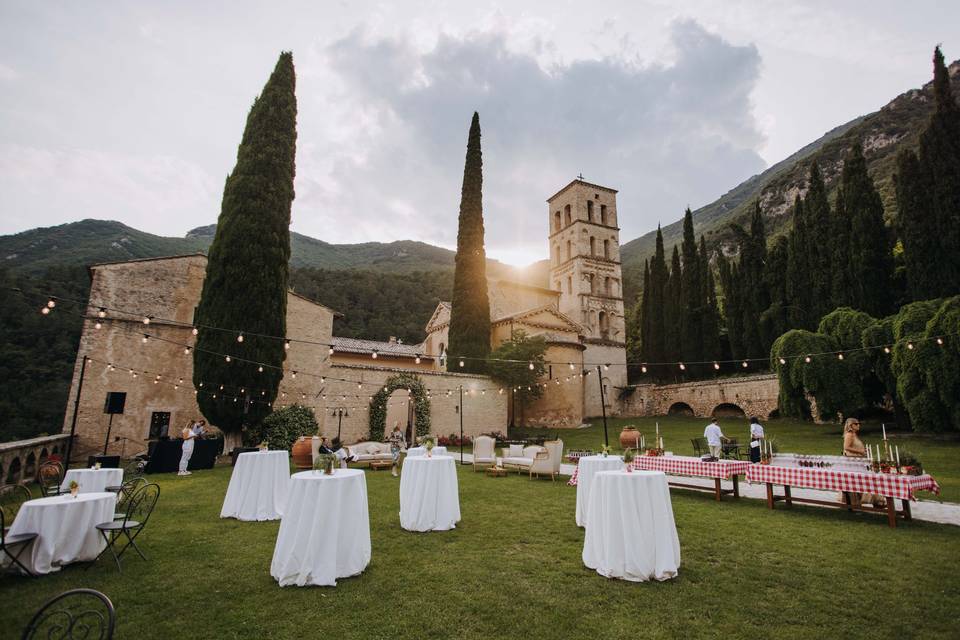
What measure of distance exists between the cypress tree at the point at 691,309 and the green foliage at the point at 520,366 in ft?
35.7

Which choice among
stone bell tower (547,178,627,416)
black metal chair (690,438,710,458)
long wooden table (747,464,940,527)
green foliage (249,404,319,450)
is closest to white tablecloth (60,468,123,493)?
green foliage (249,404,319,450)

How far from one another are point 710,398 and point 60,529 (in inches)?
1121

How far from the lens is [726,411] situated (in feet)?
85.9

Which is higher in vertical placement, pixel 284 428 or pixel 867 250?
pixel 867 250

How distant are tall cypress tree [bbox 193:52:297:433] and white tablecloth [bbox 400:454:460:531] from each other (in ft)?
32.0

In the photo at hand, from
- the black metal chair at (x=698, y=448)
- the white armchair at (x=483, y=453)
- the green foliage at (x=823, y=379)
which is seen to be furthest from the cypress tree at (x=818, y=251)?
the white armchair at (x=483, y=453)

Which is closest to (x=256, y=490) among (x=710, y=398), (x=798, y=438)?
(x=798, y=438)

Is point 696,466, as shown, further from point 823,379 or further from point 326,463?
point 823,379

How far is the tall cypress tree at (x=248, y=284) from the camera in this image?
14102 mm

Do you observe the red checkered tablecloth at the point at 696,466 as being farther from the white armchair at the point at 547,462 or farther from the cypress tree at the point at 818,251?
the cypress tree at the point at 818,251

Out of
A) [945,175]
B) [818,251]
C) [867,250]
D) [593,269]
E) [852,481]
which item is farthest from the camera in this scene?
[593,269]

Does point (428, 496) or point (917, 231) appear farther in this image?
point (917, 231)

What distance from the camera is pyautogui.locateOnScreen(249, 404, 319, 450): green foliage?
49.4 feet

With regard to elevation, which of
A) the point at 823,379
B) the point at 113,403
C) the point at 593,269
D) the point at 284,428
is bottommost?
the point at 284,428
